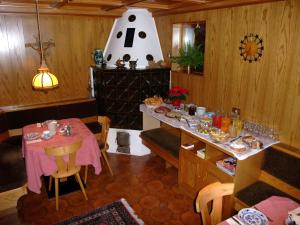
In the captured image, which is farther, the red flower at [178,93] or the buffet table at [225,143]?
the red flower at [178,93]

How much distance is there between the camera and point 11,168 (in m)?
3.46

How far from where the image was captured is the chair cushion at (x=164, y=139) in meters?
3.94

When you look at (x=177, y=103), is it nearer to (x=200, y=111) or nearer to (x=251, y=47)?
(x=200, y=111)

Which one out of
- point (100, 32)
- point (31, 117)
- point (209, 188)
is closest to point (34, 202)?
point (31, 117)

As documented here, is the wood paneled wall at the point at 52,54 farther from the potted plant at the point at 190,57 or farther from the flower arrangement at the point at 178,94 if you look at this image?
the flower arrangement at the point at 178,94

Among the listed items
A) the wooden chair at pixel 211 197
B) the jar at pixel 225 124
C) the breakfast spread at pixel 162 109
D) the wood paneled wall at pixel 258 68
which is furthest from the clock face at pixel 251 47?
the wooden chair at pixel 211 197

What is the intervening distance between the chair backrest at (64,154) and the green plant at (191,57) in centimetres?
222

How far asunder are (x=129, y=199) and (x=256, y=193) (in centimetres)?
175

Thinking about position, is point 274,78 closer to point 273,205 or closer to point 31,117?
point 273,205

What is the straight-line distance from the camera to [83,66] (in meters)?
4.98

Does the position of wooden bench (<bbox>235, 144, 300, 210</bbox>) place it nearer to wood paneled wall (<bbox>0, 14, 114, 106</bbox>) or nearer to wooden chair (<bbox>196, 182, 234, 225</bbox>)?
wooden chair (<bbox>196, 182, 234, 225</bbox>)

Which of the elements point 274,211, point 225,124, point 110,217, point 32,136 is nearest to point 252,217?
point 274,211

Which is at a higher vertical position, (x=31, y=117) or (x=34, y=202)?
(x=31, y=117)

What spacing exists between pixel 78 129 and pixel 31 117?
1.27 meters
